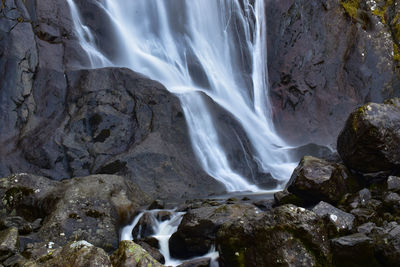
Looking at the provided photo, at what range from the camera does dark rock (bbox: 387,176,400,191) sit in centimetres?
724

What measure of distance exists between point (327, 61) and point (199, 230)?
35.9 ft

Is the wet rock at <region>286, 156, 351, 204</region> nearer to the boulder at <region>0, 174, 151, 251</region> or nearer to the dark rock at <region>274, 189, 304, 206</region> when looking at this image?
the dark rock at <region>274, 189, 304, 206</region>

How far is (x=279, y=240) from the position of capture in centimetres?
478

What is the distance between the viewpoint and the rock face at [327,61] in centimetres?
1448

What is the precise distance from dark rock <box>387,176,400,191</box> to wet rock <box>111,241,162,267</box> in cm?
499

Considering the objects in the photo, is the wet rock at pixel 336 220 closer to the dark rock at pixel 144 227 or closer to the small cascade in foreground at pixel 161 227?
the small cascade in foreground at pixel 161 227

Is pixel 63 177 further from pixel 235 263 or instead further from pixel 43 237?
pixel 235 263

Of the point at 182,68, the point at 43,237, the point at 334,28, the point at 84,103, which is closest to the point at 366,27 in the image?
the point at 334,28

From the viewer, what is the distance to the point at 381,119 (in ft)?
24.6

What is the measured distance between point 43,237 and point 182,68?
8.46m

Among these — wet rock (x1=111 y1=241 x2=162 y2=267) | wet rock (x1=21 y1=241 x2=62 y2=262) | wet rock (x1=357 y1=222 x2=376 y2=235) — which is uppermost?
wet rock (x1=111 y1=241 x2=162 y2=267)

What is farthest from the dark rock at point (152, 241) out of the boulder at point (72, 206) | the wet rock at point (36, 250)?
the wet rock at point (36, 250)

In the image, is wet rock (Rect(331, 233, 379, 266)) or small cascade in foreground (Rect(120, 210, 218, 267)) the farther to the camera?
small cascade in foreground (Rect(120, 210, 218, 267))

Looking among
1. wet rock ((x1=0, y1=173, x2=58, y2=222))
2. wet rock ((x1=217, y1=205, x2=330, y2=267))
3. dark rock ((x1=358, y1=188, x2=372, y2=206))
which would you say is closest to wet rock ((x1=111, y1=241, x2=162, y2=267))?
wet rock ((x1=217, y1=205, x2=330, y2=267))
